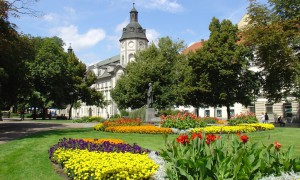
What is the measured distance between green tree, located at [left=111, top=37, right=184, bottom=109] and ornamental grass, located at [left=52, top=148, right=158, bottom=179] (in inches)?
1289

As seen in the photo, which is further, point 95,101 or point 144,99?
point 95,101

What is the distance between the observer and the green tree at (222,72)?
31516mm

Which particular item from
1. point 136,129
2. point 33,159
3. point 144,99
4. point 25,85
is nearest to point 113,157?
point 33,159

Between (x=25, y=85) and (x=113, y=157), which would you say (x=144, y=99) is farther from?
(x=113, y=157)

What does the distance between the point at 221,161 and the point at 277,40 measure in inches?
873

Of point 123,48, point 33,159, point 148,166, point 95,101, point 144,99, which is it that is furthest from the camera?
point 123,48

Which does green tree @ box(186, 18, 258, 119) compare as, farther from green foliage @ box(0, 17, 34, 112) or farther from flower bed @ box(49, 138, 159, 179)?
flower bed @ box(49, 138, 159, 179)

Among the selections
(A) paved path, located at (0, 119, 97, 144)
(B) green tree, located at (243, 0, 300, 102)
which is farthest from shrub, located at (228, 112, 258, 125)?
(A) paved path, located at (0, 119, 97, 144)

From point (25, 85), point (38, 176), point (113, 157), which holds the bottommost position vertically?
point (38, 176)

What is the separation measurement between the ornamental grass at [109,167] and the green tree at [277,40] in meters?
21.1

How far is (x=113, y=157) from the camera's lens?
7.59m

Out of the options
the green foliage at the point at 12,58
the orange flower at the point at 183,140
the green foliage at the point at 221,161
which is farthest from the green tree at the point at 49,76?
the green foliage at the point at 221,161

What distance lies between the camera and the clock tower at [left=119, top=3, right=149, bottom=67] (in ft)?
254

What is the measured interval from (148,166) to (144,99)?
35.7m
